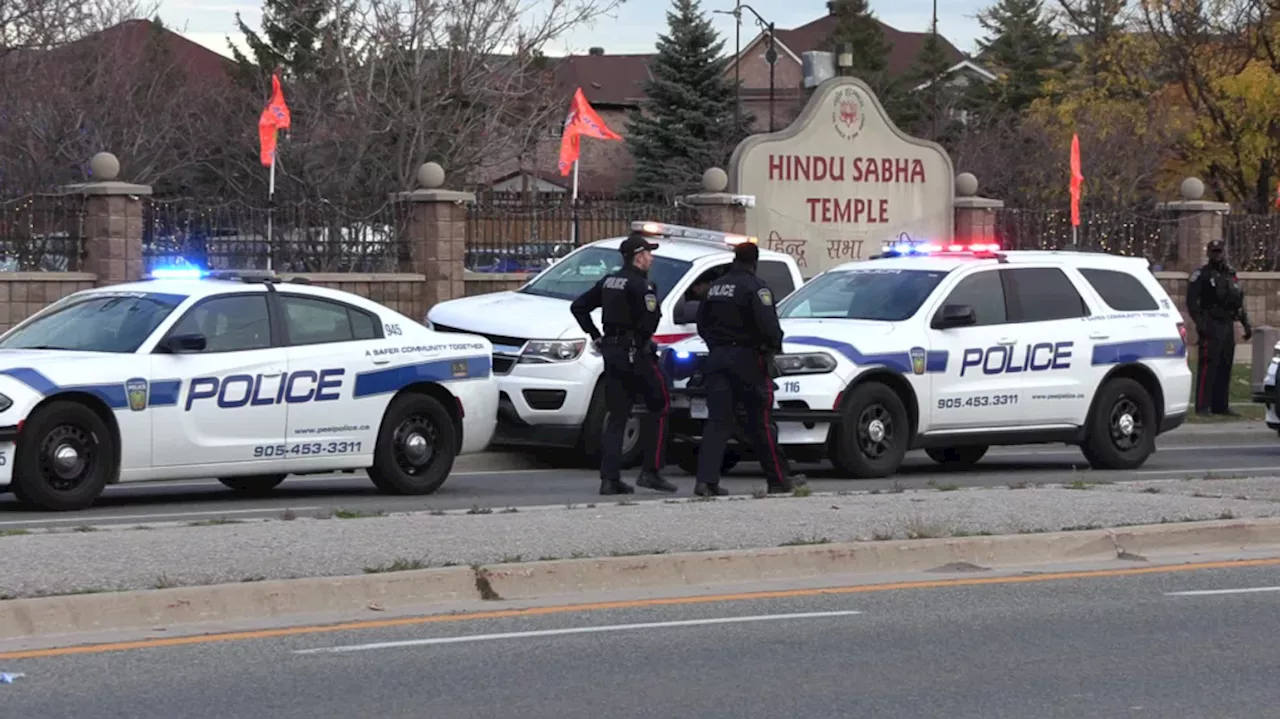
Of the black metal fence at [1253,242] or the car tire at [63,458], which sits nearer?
the car tire at [63,458]

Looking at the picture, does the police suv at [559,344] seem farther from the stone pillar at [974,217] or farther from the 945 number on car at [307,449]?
the stone pillar at [974,217]

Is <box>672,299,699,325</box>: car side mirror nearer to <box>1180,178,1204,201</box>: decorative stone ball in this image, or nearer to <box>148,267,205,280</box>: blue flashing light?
<box>148,267,205,280</box>: blue flashing light

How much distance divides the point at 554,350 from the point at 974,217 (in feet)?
41.6

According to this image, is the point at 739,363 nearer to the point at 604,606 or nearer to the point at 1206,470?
the point at 604,606

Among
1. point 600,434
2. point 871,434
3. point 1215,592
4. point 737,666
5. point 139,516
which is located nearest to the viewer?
point 737,666

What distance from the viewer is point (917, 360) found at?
15.4 metres

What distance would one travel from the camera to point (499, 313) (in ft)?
54.2

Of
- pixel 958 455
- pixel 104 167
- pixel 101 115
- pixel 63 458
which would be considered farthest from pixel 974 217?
pixel 101 115

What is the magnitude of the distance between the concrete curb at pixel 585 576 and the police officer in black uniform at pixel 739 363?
2806mm

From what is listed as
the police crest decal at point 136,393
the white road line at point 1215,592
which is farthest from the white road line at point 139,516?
the white road line at point 1215,592

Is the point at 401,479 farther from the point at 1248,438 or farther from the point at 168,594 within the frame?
the point at 1248,438

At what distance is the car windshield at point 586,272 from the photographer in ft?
55.7

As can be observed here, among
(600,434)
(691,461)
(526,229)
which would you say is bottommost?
(691,461)

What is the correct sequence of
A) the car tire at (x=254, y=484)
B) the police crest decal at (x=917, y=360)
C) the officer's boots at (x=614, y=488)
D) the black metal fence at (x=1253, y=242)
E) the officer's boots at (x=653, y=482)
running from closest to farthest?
the officer's boots at (x=614, y=488)
the officer's boots at (x=653, y=482)
the car tire at (x=254, y=484)
the police crest decal at (x=917, y=360)
the black metal fence at (x=1253, y=242)
